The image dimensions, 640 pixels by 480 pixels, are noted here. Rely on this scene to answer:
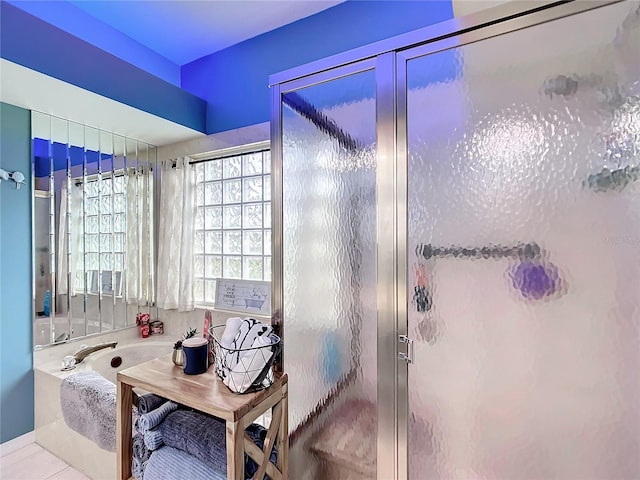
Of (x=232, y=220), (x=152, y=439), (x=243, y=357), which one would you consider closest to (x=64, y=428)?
(x=152, y=439)

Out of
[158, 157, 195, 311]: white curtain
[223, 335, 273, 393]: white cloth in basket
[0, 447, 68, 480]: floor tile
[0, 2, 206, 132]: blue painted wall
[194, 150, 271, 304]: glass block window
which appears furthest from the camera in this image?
[158, 157, 195, 311]: white curtain

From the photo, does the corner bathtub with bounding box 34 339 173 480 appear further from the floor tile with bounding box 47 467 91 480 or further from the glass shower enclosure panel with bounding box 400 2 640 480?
the glass shower enclosure panel with bounding box 400 2 640 480

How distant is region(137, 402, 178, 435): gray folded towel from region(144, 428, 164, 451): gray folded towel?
0.06 feet

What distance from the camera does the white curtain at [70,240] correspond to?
2307 millimetres

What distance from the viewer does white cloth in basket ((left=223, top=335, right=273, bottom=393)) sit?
1.17 meters

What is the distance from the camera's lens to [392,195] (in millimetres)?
1162

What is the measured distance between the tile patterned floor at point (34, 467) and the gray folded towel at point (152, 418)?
900mm

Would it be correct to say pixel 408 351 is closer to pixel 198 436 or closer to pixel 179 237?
pixel 198 436

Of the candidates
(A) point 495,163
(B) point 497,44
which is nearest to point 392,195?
(A) point 495,163

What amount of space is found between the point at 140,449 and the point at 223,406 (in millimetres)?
677

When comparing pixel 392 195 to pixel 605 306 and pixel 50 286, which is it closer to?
pixel 605 306

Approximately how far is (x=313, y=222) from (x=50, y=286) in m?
2.18

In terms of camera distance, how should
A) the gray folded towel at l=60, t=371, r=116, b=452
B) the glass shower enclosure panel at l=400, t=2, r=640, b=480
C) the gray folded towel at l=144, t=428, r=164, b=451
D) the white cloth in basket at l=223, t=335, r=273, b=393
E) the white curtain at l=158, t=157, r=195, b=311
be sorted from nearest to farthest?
the glass shower enclosure panel at l=400, t=2, r=640, b=480 → the white cloth in basket at l=223, t=335, r=273, b=393 → the gray folded towel at l=144, t=428, r=164, b=451 → the gray folded towel at l=60, t=371, r=116, b=452 → the white curtain at l=158, t=157, r=195, b=311

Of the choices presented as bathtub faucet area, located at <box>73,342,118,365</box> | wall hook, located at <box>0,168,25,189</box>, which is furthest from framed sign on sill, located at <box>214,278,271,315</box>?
wall hook, located at <box>0,168,25,189</box>
